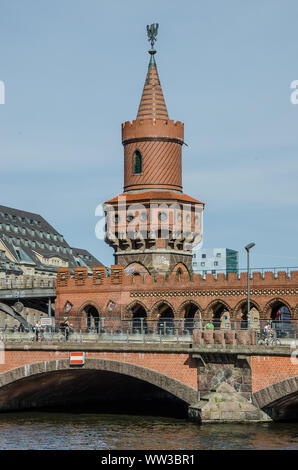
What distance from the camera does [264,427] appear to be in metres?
43.9

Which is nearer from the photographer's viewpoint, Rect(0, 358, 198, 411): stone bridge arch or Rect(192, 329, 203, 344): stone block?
Rect(192, 329, 203, 344): stone block

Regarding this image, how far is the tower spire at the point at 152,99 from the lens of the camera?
71.9 meters

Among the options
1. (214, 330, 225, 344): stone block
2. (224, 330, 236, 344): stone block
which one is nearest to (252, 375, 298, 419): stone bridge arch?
(224, 330, 236, 344): stone block

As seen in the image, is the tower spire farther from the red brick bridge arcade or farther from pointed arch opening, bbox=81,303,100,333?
the red brick bridge arcade

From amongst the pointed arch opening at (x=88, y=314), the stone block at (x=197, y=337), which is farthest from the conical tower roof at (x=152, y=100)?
the stone block at (x=197, y=337)

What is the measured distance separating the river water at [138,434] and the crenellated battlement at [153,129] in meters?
26.9

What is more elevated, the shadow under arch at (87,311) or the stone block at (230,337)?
the shadow under arch at (87,311)

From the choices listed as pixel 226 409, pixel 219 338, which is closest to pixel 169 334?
pixel 219 338

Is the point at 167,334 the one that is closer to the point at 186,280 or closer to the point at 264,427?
the point at 264,427

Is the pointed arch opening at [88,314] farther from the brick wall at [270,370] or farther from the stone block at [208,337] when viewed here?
the brick wall at [270,370]

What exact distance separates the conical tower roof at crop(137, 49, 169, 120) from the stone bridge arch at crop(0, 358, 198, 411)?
25.9 metres

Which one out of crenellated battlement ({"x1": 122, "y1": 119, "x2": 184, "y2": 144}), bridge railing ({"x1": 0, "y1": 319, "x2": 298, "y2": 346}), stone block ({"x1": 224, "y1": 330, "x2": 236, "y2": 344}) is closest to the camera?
stone block ({"x1": 224, "y1": 330, "x2": 236, "y2": 344})

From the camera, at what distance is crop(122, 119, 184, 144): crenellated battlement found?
7125cm

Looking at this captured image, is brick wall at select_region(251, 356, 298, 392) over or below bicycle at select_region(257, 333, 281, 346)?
below
